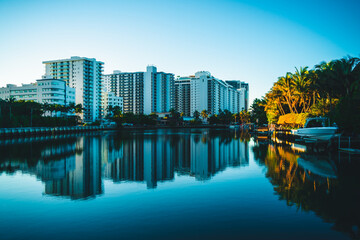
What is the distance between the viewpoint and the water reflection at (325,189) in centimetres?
840

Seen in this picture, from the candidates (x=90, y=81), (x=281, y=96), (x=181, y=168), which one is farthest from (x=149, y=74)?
(x=181, y=168)

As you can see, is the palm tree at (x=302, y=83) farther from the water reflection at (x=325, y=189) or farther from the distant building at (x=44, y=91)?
the distant building at (x=44, y=91)

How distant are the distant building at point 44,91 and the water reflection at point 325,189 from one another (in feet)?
408

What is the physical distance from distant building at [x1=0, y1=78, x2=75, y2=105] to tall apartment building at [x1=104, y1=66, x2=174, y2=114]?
190 ft

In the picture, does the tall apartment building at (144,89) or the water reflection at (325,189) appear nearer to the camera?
the water reflection at (325,189)

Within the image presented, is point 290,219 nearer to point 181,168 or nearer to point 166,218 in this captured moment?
point 166,218

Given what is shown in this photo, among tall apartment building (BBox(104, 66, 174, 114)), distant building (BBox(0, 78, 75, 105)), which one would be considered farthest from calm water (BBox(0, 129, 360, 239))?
tall apartment building (BBox(104, 66, 174, 114))

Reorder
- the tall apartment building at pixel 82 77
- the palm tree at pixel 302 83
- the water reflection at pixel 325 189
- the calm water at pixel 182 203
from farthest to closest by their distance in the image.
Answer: the tall apartment building at pixel 82 77 < the palm tree at pixel 302 83 < the water reflection at pixel 325 189 < the calm water at pixel 182 203

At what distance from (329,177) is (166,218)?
949 cm

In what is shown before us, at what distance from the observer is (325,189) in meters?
11.7

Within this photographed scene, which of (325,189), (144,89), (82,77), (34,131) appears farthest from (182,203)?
(144,89)

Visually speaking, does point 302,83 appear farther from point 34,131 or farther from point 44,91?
point 44,91

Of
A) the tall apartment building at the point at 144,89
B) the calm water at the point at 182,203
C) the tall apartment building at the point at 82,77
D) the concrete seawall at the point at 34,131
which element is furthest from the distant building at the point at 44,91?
the calm water at the point at 182,203

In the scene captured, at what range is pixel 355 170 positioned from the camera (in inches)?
623
